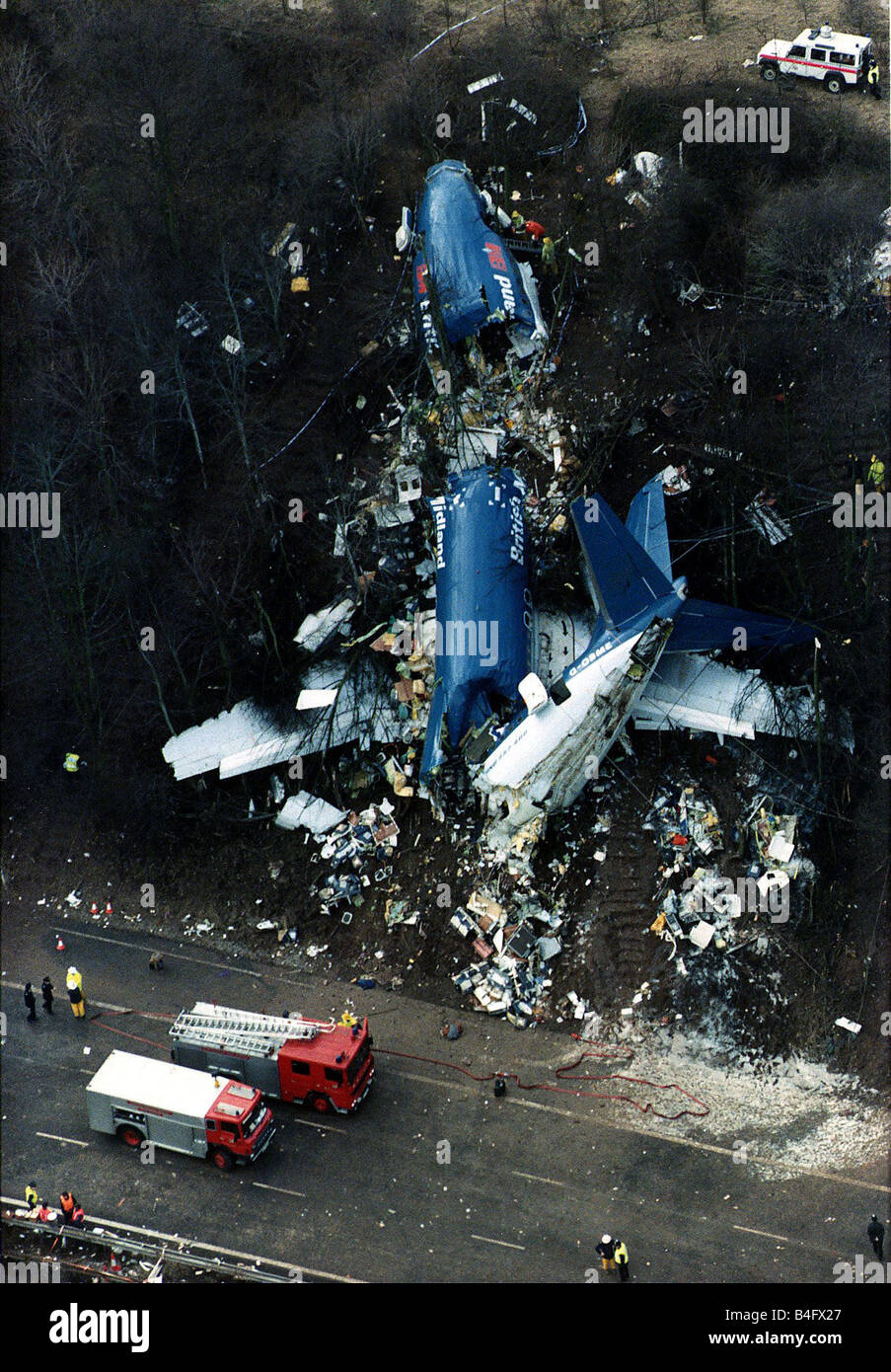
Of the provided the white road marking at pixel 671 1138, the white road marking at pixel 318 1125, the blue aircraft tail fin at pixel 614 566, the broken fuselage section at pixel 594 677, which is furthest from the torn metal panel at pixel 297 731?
the white road marking at pixel 318 1125

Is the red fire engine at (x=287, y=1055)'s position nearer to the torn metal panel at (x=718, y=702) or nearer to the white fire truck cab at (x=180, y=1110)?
the white fire truck cab at (x=180, y=1110)

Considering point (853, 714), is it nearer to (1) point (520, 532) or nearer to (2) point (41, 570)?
(1) point (520, 532)

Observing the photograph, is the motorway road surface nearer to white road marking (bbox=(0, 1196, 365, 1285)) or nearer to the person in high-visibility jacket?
white road marking (bbox=(0, 1196, 365, 1285))

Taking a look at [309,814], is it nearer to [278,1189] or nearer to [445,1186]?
[278,1189]

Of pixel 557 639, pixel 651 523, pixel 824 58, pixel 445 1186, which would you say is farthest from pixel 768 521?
pixel 445 1186

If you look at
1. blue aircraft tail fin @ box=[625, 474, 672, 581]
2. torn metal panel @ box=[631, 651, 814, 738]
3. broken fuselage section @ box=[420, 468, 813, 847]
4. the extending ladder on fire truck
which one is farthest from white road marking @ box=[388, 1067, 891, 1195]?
blue aircraft tail fin @ box=[625, 474, 672, 581]

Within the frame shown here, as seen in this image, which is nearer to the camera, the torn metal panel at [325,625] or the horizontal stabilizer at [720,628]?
the horizontal stabilizer at [720,628]
